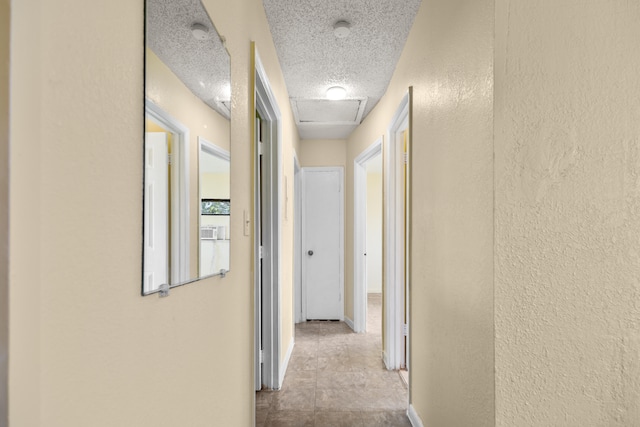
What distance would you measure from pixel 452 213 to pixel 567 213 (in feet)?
1.47

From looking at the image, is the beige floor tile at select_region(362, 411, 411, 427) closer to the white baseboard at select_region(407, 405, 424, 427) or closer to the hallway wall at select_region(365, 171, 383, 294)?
the white baseboard at select_region(407, 405, 424, 427)

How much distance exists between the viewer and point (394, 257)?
3039 mm

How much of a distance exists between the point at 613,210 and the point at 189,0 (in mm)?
1419

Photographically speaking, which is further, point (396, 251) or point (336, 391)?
point (396, 251)

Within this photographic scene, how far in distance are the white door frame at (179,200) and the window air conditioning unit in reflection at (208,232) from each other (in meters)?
0.11

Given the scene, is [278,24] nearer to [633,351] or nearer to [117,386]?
[117,386]

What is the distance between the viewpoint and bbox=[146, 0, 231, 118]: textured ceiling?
2.90 ft

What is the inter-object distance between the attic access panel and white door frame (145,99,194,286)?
2.54 m

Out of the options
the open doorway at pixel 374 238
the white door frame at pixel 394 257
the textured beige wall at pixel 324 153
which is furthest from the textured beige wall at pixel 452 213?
the open doorway at pixel 374 238

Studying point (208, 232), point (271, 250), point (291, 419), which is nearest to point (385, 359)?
point (291, 419)

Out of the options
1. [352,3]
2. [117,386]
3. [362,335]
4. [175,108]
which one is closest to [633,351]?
[117,386]

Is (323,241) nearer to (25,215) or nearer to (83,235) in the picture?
(83,235)

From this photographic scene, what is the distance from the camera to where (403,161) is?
3.01 m

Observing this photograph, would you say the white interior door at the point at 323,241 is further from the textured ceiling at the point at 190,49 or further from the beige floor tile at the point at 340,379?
the textured ceiling at the point at 190,49
